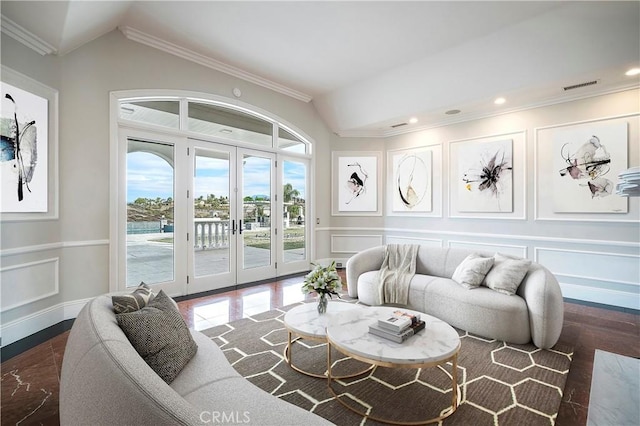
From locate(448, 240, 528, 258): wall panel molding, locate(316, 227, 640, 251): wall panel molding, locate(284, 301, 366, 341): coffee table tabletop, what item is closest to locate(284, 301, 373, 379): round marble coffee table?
locate(284, 301, 366, 341): coffee table tabletop

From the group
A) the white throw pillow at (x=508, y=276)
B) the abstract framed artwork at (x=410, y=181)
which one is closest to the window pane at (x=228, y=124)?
the abstract framed artwork at (x=410, y=181)

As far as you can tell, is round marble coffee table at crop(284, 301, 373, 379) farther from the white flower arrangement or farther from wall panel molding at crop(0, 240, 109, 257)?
wall panel molding at crop(0, 240, 109, 257)

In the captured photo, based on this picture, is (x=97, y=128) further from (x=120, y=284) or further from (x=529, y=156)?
(x=529, y=156)

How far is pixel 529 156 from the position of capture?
4.62 m

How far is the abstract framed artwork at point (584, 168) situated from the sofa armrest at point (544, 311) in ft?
6.67

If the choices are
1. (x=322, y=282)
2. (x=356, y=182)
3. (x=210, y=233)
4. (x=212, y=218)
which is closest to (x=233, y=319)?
(x=322, y=282)

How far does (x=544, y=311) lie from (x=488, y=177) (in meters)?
2.82

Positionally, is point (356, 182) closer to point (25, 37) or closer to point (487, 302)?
point (487, 302)

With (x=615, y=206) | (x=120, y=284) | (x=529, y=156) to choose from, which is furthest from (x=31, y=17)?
(x=615, y=206)

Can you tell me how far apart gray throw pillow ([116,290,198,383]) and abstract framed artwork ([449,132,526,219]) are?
4.85m

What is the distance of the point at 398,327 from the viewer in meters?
2.08

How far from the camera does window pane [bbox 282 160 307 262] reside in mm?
5809

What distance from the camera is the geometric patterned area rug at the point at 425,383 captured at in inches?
75.6

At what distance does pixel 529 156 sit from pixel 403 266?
2.59 metres
